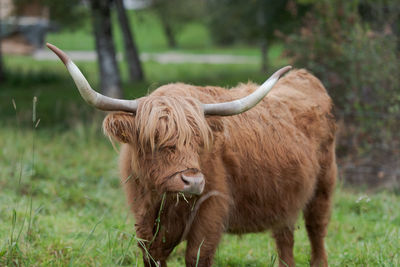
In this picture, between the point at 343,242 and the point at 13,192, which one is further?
the point at 13,192

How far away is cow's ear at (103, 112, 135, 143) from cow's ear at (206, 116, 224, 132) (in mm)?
524

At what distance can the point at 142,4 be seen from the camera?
46.3 ft

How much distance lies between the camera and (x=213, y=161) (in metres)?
3.66

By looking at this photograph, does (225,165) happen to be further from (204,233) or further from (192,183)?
(192,183)

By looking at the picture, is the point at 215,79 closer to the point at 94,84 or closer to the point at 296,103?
the point at 94,84

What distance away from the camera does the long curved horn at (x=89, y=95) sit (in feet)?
10.4

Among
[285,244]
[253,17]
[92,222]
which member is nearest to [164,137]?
[285,244]

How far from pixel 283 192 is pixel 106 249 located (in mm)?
1495

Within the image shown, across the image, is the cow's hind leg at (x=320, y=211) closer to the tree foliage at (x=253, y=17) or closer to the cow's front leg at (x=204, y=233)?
the cow's front leg at (x=204, y=233)

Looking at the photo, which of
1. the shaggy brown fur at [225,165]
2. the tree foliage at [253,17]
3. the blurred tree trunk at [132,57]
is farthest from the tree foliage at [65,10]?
the shaggy brown fur at [225,165]

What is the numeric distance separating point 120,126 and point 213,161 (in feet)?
2.33

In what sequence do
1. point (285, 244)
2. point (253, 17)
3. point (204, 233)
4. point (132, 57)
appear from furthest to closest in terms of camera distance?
point (132, 57) → point (253, 17) → point (285, 244) → point (204, 233)

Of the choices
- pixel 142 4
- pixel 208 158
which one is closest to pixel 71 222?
pixel 208 158

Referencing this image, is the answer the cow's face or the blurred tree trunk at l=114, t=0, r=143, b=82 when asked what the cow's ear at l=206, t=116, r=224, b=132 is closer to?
the cow's face
